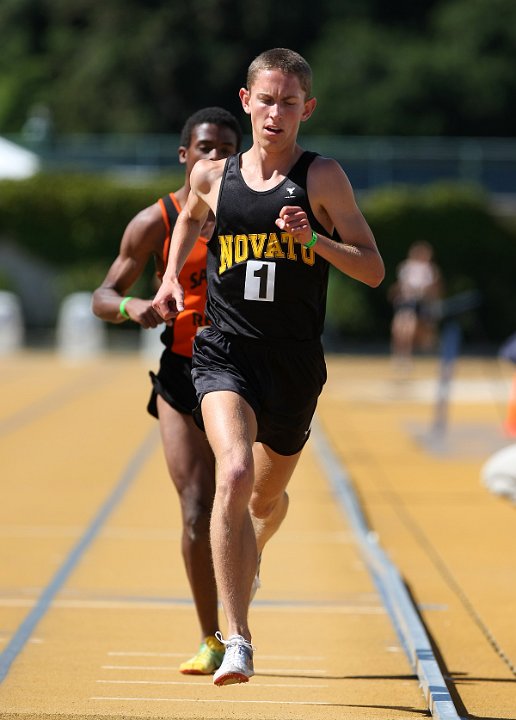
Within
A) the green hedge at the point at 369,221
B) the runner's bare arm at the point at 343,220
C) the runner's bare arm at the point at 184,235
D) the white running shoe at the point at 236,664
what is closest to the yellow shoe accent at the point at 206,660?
the white running shoe at the point at 236,664

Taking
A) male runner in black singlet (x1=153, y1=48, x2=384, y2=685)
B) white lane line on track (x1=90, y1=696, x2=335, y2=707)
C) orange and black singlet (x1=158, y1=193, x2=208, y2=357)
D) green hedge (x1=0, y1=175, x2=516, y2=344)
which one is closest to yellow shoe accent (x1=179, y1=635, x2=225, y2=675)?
white lane line on track (x1=90, y1=696, x2=335, y2=707)

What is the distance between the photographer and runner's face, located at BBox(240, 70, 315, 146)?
535 centimetres

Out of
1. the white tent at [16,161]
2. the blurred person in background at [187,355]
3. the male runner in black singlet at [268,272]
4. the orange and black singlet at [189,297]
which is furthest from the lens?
the white tent at [16,161]

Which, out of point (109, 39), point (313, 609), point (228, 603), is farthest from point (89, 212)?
point (228, 603)

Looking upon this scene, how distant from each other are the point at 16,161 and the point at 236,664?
34683 millimetres

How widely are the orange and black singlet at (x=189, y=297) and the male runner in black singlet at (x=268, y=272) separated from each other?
0.58 metres

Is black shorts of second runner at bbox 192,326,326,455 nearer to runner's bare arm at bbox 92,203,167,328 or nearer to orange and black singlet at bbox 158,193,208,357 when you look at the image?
orange and black singlet at bbox 158,193,208,357

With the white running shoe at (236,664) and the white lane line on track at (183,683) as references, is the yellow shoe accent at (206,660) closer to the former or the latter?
the white lane line on track at (183,683)

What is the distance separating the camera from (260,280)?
5367 mm

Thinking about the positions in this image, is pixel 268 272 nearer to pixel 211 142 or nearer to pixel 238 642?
pixel 211 142

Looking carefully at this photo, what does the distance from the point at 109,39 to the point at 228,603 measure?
53.4 m

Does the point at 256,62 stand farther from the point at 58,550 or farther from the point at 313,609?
the point at 58,550

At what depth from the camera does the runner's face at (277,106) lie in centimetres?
535

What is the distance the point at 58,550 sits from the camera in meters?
9.30
